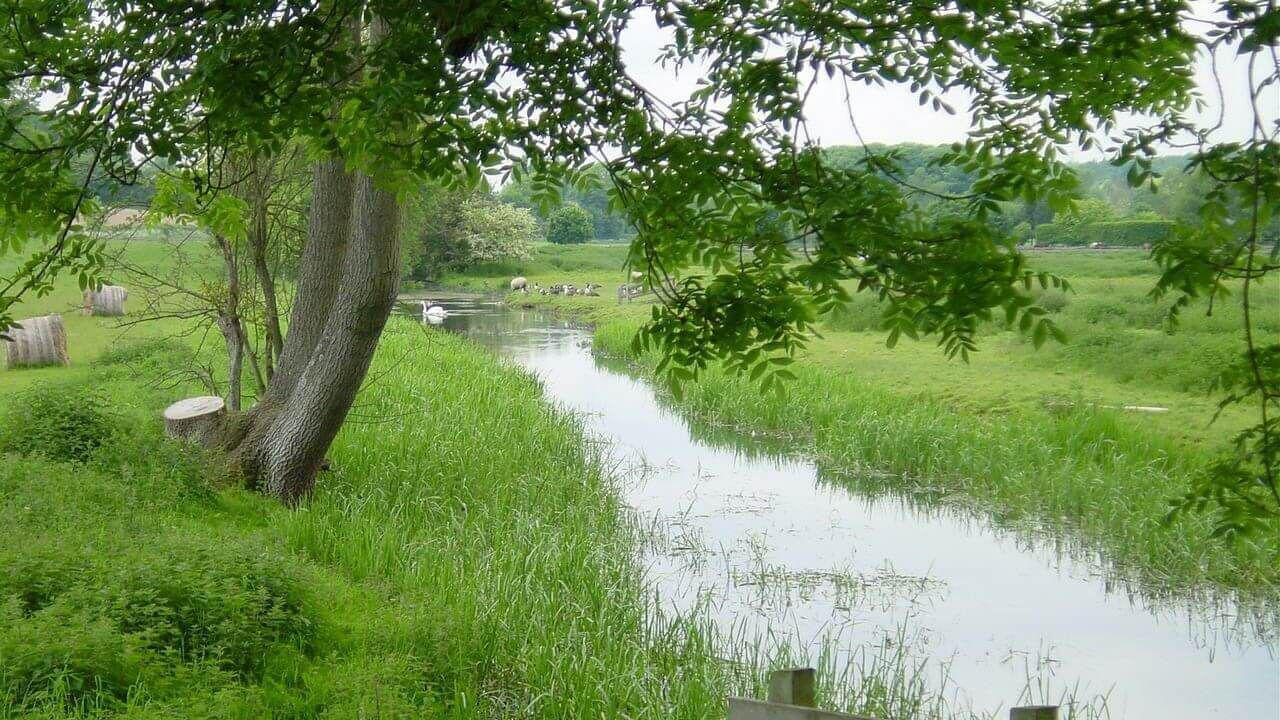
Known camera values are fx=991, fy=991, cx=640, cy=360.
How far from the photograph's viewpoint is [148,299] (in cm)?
1031

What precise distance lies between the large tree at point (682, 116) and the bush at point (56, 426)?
458 centimetres

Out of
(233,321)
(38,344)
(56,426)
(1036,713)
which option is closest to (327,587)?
(56,426)

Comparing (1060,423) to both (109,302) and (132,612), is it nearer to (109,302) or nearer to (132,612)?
(132,612)

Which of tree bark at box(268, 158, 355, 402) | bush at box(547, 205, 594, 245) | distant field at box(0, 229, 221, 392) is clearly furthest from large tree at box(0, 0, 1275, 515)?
bush at box(547, 205, 594, 245)

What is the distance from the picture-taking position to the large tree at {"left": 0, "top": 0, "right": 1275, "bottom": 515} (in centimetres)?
→ 306

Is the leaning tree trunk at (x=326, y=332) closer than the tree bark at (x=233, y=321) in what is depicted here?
Yes

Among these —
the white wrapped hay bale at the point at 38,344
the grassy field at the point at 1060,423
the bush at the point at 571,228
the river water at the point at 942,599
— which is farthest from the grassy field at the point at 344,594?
the bush at the point at 571,228

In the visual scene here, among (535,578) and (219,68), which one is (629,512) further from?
(219,68)

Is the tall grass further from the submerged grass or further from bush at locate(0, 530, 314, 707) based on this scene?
bush at locate(0, 530, 314, 707)

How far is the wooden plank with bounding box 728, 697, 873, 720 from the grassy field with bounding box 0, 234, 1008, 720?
265 centimetres

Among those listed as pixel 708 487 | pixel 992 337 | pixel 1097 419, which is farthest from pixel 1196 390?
pixel 708 487

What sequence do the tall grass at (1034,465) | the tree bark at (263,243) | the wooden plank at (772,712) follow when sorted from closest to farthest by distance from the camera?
the wooden plank at (772,712), the tall grass at (1034,465), the tree bark at (263,243)

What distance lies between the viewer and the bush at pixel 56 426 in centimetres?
805

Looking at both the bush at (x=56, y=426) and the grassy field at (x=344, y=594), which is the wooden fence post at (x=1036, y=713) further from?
the bush at (x=56, y=426)
